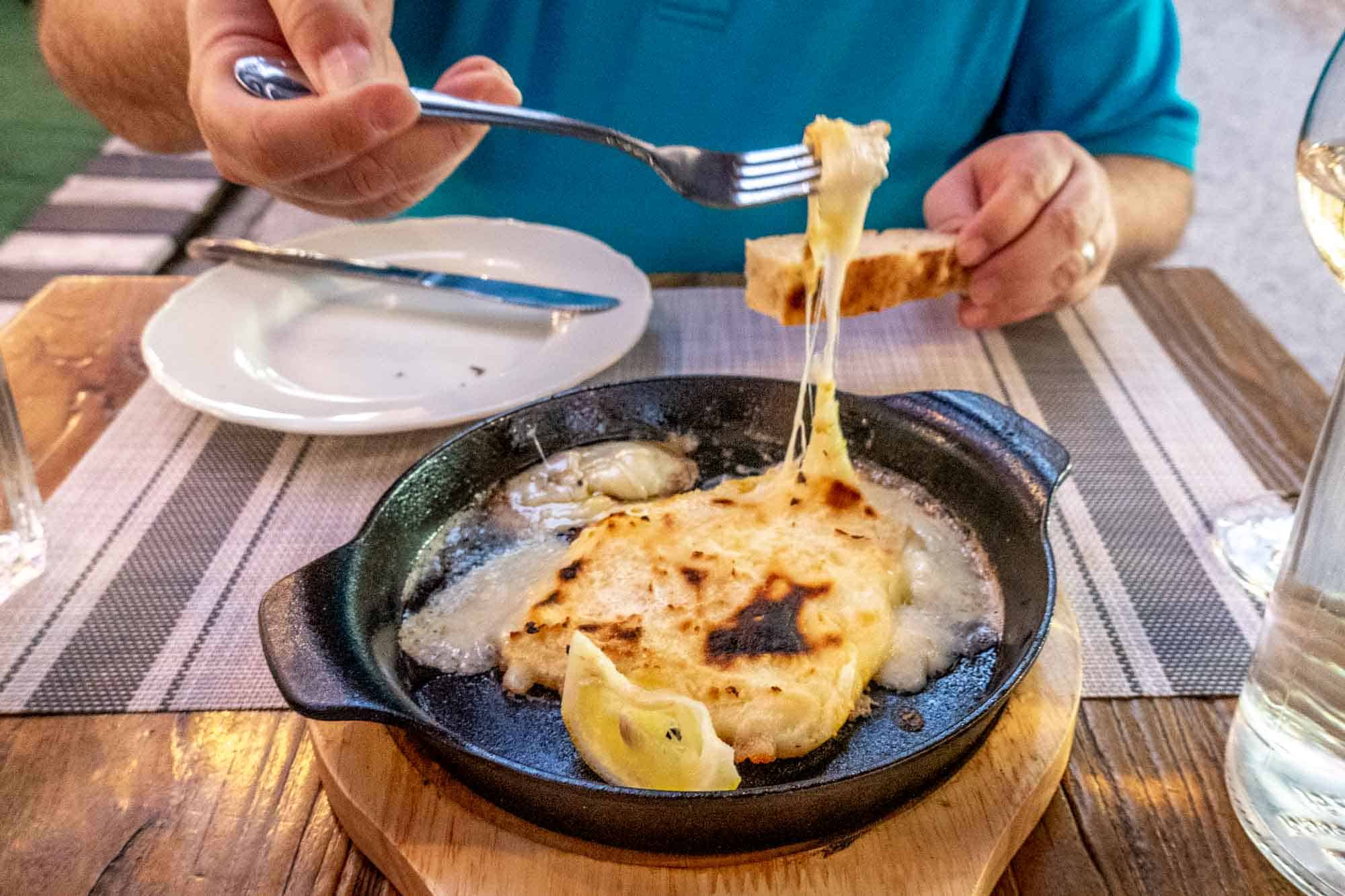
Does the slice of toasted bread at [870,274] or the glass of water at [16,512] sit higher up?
the slice of toasted bread at [870,274]

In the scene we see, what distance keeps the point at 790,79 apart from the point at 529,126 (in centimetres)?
111

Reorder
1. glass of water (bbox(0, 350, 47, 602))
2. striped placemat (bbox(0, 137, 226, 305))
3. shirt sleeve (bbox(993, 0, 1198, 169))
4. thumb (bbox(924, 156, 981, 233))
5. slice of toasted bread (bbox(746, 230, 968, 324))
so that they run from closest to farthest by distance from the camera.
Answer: glass of water (bbox(0, 350, 47, 602)) → slice of toasted bread (bbox(746, 230, 968, 324)) → thumb (bbox(924, 156, 981, 233)) → shirt sleeve (bbox(993, 0, 1198, 169)) → striped placemat (bbox(0, 137, 226, 305))

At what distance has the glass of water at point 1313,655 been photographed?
90 cm

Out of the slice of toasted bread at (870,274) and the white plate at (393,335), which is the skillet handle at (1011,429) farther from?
the white plate at (393,335)

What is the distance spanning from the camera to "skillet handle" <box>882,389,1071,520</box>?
116cm

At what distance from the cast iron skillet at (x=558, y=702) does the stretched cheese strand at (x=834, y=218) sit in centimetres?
13

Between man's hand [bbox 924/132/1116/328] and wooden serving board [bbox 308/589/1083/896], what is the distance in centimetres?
98

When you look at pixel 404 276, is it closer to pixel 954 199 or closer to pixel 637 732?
pixel 954 199

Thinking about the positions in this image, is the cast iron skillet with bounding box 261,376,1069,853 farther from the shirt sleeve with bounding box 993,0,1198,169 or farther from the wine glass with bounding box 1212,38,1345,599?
the shirt sleeve with bounding box 993,0,1198,169

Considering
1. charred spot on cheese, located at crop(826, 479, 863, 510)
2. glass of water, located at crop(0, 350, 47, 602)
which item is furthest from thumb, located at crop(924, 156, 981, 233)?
glass of water, located at crop(0, 350, 47, 602)

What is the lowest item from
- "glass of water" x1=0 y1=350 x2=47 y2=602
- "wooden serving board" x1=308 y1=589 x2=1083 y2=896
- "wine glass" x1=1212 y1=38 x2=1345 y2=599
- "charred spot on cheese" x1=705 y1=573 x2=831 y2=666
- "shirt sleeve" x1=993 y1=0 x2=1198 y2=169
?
"glass of water" x1=0 y1=350 x2=47 y2=602

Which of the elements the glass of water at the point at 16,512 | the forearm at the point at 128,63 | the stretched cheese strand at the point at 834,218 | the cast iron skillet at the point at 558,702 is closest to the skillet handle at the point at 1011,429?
the cast iron skillet at the point at 558,702

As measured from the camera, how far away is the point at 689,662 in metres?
1.02

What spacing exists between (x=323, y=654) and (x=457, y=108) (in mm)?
593
